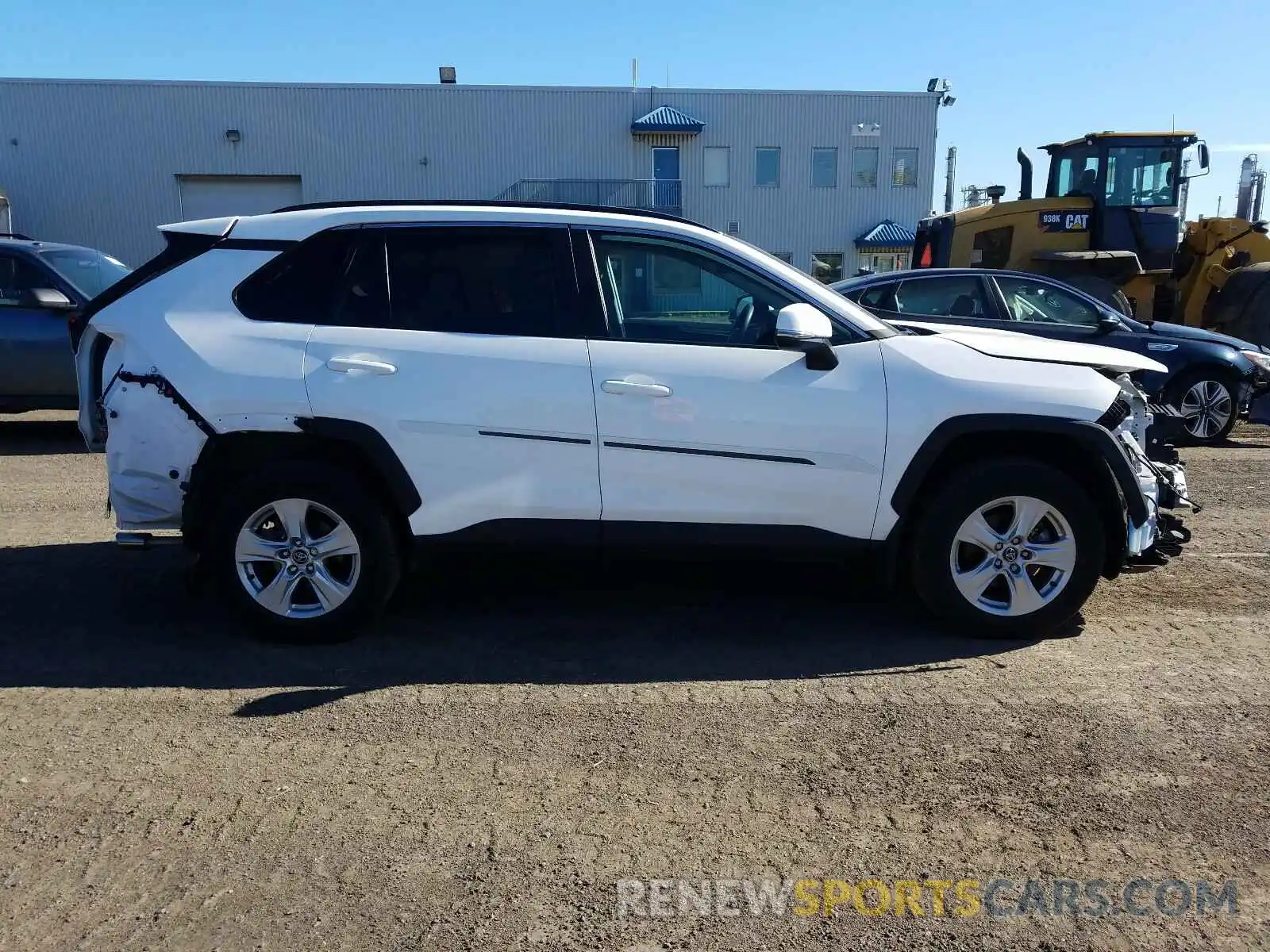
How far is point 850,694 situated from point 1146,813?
1.15 m

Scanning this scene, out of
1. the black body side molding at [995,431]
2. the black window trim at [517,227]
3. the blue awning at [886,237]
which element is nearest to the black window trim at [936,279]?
the black body side molding at [995,431]

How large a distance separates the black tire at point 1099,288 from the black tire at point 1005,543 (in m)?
8.58

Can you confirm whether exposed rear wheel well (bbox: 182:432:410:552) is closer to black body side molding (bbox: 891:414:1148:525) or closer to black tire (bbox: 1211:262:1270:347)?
black body side molding (bbox: 891:414:1148:525)

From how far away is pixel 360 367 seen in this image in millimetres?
4164

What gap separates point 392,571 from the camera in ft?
14.2

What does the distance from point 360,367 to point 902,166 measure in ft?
117

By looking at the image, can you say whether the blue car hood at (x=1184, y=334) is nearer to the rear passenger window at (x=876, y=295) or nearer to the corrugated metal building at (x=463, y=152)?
the rear passenger window at (x=876, y=295)

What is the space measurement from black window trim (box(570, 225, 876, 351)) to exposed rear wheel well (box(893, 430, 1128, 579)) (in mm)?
668

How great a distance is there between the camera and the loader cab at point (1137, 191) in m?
13.3

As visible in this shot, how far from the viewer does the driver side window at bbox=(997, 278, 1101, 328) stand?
900cm

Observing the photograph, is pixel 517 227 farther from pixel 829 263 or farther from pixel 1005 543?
pixel 829 263


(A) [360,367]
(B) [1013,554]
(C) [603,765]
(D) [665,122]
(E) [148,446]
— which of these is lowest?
(C) [603,765]

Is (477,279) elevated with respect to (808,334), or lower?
elevated

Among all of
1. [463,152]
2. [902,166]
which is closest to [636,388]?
[463,152]
